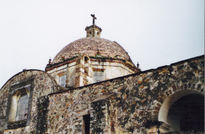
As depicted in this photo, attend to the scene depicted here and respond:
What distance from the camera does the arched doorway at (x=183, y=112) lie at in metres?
10.3

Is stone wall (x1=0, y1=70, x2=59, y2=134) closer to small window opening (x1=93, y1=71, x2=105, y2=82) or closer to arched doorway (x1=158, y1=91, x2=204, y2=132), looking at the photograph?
small window opening (x1=93, y1=71, x2=105, y2=82)

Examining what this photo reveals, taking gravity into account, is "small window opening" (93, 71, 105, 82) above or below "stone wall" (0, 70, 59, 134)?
above

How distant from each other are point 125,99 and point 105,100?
77 cm

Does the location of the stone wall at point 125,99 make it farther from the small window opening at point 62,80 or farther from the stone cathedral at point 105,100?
the small window opening at point 62,80

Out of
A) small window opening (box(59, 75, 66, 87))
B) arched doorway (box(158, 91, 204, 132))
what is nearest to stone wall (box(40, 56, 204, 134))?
arched doorway (box(158, 91, 204, 132))

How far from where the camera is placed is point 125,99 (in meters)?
11.3

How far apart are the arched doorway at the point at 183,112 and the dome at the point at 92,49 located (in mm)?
8441

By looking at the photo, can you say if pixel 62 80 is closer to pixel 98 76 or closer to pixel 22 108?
pixel 98 76

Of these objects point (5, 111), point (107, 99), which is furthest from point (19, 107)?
point (107, 99)

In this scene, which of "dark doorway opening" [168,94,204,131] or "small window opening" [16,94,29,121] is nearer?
"dark doorway opening" [168,94,204,131]

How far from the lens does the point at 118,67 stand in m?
18.2

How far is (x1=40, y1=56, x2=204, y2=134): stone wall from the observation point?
9.92m

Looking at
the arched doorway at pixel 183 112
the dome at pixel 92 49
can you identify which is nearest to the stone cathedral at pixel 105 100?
the arched doorway at pixel 183 112

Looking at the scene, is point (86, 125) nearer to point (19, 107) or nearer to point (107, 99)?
point (107, 99)
